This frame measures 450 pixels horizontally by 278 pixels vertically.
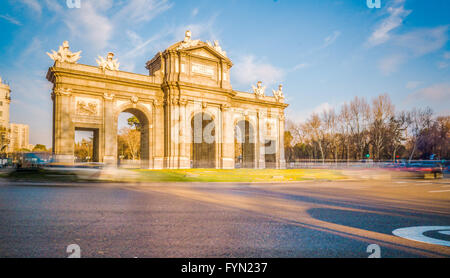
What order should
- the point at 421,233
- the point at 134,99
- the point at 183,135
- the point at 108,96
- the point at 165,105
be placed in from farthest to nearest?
the point at 165,105 → the point at 183,135 → the point at 134,99 → the point at 108,96 → the point at 421,233

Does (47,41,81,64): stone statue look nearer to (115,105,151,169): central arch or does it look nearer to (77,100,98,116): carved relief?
(77,100,98,116): carved relief

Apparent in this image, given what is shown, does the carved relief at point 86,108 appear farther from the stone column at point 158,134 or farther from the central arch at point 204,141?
the central arch at point 204,141

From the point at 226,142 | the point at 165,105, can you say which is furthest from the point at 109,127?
the point at 226,142

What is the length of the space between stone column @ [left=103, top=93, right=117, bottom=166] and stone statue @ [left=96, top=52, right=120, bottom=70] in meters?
3.06

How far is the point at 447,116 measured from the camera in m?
66.4

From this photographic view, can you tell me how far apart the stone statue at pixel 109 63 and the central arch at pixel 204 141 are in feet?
36.7

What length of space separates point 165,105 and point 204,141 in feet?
25.3

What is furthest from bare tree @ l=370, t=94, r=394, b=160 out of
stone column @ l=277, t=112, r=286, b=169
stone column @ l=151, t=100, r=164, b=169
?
stone column @ l=151, t=100, r=164, b=169

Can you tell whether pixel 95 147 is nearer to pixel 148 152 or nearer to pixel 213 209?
pixel 148 152

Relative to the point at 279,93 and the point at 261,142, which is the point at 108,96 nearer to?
the point at 261,142

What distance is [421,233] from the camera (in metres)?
5.46

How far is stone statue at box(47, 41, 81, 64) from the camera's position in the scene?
2884cm
